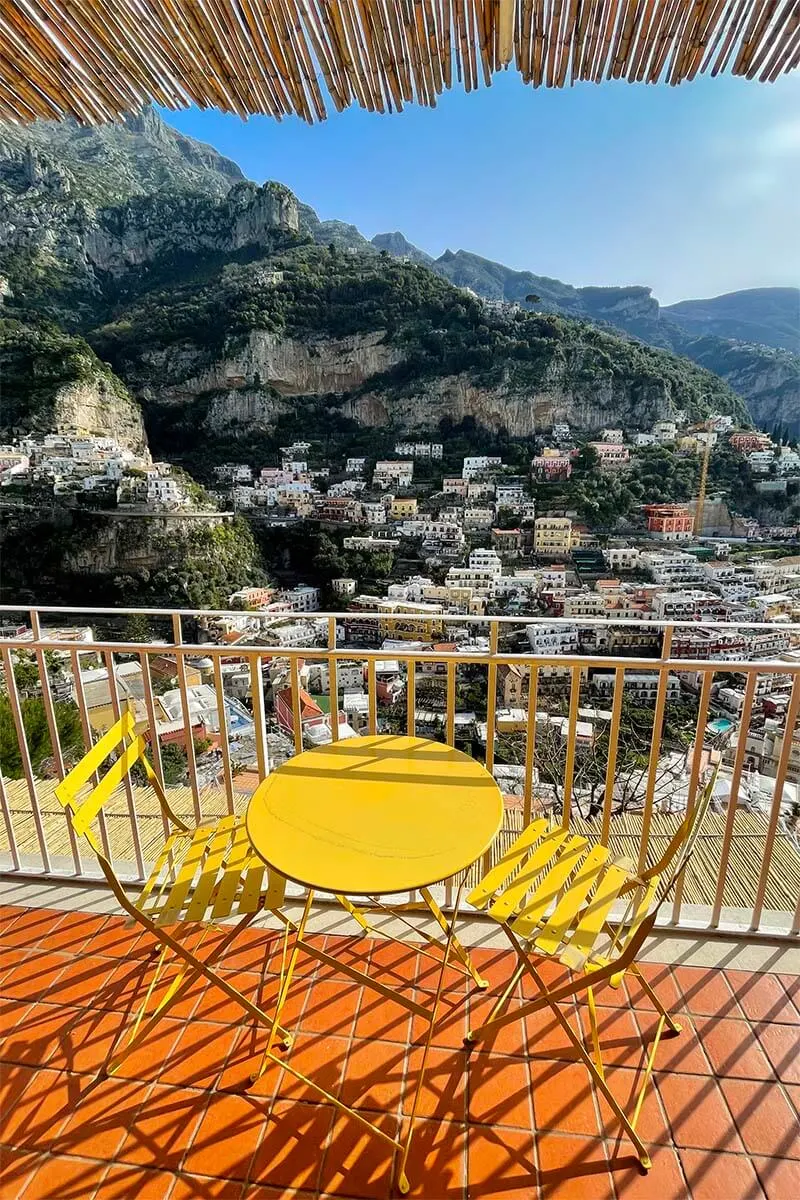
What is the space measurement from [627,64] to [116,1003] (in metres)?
2.78

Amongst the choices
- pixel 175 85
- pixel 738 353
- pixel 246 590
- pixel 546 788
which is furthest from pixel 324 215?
pixel 175 85

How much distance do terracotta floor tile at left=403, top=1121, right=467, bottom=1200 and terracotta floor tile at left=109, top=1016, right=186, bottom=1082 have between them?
2.07 feet

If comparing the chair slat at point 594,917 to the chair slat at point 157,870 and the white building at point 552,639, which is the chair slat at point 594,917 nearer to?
the chair slat at point 157,870

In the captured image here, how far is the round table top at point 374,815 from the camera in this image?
1.12 meters

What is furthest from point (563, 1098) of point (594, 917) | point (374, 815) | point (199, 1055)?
point (199, 1055)

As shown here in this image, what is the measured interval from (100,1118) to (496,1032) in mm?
932

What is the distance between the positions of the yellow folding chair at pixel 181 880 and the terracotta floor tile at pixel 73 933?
0.31 meters

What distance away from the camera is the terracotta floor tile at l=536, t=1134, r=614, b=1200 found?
1.13 meters

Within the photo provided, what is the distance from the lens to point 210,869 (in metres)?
1.45

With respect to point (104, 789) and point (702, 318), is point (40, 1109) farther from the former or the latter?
point (702, 318)

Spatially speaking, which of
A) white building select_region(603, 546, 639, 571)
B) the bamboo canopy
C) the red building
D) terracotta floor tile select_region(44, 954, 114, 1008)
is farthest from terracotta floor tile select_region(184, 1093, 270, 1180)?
the red building

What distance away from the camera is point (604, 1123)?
124cm

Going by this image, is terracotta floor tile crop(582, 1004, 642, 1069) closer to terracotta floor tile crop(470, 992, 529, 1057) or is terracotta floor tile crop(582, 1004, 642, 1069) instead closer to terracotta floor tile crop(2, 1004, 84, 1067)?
terracotta floor tile crop(470, 992, 529, 1057)

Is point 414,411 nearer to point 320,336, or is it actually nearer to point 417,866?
point 320,336
